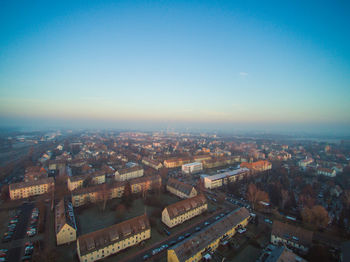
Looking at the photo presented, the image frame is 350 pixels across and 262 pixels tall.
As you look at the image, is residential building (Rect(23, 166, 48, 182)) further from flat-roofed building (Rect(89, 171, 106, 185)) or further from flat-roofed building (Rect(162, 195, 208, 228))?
flat-roofed building (Rect(162, 195, 208, 228))

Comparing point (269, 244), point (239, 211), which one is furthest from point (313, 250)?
point (239, 211)

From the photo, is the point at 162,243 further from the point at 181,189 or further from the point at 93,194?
the point at 93,194

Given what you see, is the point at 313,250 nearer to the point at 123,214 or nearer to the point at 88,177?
the point at 123,214

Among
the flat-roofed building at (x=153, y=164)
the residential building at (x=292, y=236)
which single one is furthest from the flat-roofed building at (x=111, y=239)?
the flat-roofed building at (x=153, y=164)

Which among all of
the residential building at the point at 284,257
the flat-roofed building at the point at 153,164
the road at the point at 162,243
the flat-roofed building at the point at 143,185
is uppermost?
the residential building at the point at 284,257

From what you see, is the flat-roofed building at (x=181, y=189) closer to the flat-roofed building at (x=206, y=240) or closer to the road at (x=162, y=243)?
the road at (x=162, y=243)

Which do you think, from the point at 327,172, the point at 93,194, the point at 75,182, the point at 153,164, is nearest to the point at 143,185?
the point at 93,194
